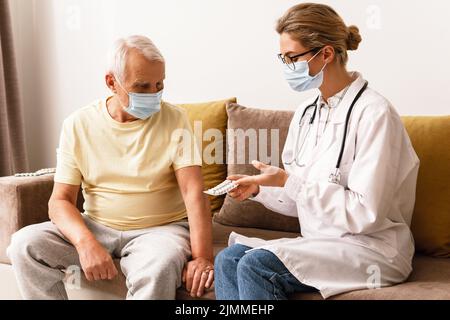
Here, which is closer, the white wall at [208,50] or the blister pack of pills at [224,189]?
the blister pack of pills at [224,189]

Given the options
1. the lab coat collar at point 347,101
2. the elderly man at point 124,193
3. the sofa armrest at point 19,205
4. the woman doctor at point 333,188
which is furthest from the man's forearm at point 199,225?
the sofa armrest at point 19,205

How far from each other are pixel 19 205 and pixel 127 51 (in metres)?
0.70

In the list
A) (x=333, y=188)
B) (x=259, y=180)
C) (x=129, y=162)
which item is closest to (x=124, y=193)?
(x=129, y=162)

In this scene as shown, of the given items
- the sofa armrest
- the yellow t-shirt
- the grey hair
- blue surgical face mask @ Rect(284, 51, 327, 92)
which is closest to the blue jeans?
the yellow t-shirt

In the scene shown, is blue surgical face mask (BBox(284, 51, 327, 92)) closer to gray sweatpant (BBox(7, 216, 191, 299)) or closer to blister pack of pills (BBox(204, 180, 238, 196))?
blister pack of pills (BBox(204, 180, 238, 196))

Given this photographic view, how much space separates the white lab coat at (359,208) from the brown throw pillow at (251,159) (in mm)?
533

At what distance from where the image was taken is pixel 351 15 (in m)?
2.47

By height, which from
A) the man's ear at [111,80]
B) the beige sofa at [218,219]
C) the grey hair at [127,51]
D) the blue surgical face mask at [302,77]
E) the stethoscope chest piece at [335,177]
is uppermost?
the grey hair at [127,51]

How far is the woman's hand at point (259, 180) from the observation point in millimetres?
1789

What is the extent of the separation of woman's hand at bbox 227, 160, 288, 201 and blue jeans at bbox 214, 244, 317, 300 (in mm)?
207

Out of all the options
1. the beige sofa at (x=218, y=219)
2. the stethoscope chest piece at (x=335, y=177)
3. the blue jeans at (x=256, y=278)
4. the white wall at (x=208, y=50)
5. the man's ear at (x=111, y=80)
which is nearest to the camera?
the blue jeans at (x=256, y=278)

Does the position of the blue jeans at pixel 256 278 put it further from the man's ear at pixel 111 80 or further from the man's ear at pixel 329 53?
the man's ear at pixel 111 80

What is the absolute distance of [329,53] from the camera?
185cm

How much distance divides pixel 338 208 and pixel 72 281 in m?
0.89
